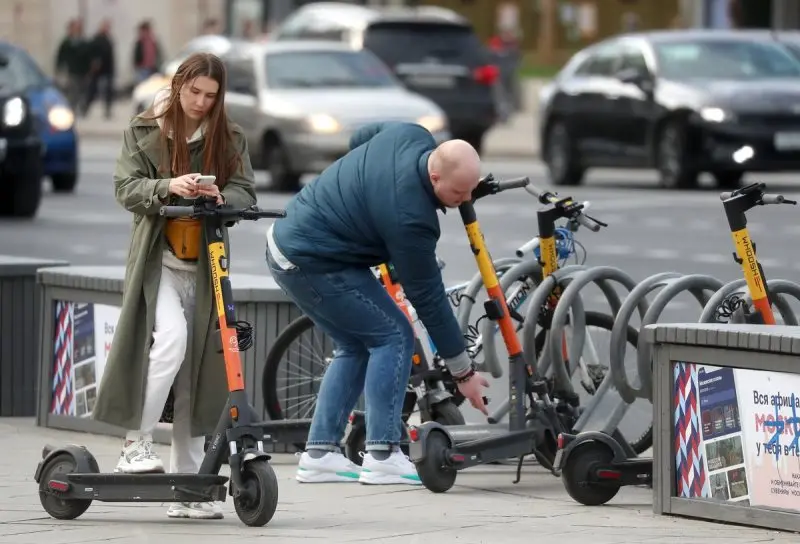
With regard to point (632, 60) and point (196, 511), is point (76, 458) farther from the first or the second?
point (632, 60)

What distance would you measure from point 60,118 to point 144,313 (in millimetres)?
15110

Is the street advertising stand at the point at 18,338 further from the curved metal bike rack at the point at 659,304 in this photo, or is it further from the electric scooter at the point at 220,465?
the curved metal bike rack at the point at 659,304

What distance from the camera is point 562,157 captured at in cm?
2484

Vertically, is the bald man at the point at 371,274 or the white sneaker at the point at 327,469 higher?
the bald man at the point at 371,274

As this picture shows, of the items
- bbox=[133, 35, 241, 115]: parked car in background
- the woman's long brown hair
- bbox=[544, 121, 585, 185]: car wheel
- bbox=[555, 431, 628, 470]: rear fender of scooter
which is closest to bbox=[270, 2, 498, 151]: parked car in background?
bbox=[133, 35, 241, 115]: parked car in background

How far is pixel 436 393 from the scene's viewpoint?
28.9 ft

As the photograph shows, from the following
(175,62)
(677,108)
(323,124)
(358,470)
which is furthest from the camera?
(175,62)

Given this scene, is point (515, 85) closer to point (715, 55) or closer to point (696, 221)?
point (715, 55)

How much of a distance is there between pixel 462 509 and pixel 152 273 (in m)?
1.32

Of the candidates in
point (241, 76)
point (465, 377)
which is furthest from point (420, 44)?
point (465, 377)

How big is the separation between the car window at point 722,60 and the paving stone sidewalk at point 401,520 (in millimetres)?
15464

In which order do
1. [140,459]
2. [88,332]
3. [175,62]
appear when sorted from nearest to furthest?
1. [140,459]
2. [88,332]
3. [175,62]

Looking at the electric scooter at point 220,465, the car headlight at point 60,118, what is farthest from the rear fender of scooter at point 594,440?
the car headlight at point 60,118

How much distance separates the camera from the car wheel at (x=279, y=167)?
2367 cm
